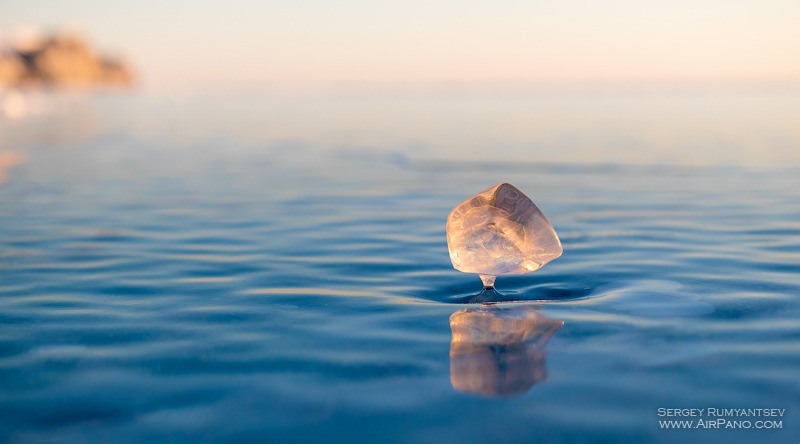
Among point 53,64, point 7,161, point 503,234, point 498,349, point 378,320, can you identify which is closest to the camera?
point 498,349

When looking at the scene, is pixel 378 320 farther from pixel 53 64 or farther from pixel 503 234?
pixel 53 64

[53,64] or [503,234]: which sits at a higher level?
[53,64]

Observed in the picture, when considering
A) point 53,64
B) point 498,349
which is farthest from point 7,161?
point 53,64

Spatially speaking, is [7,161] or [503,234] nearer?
[503,234]

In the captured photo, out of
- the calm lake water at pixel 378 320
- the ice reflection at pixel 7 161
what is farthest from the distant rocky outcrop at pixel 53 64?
the calm lake water at pixel 378 320

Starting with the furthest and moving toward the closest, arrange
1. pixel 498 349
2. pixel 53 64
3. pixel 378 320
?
1. pixel 53 64
2. pixel 378 320
3. pixel 498 349
